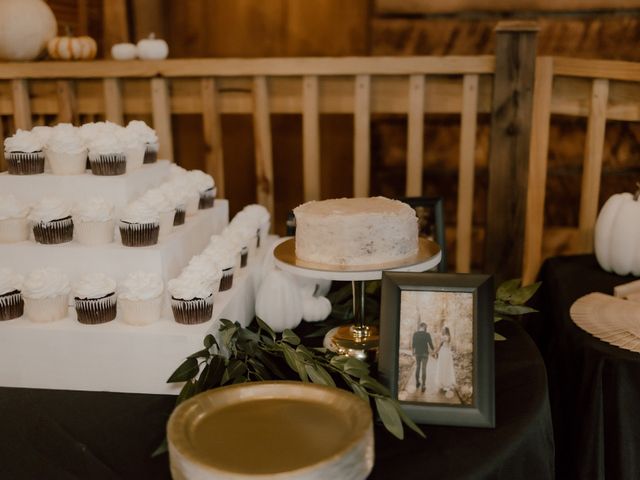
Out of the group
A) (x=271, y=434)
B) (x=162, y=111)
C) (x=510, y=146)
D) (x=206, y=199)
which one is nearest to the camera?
(x=271, y=434)

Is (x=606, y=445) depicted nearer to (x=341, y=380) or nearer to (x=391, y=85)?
(x=341, y=380)

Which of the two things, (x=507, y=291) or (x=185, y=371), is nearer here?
(x=185, y=371)

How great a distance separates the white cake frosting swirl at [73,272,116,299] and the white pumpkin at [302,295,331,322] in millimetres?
446

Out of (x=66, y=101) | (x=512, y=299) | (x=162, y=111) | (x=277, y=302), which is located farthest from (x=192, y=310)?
(x=66, y=101)

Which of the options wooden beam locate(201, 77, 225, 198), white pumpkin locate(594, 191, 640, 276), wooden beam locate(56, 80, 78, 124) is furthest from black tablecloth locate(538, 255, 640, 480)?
wooden beam locate(56, 80, 78, 124)

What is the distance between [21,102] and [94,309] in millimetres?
1702

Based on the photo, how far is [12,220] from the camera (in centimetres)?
143

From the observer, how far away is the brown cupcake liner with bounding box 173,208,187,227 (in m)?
1.59

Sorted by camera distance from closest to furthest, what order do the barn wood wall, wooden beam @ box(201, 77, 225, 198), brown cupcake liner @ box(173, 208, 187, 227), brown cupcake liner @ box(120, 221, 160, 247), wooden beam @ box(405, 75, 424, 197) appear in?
brown cupcake liner @ box(120, 221, 160, 247)
brown cupcake liner @ box(173, 208, 187, 227)
wooden beam @ box(405, 75, 424, 197)
wooden beam @ box(201, 77, 225, 198)
the barn wood wall

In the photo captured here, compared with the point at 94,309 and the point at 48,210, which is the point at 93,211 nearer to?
the point at 48,210

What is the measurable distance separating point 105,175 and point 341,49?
2648 mm

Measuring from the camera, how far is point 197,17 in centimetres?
403

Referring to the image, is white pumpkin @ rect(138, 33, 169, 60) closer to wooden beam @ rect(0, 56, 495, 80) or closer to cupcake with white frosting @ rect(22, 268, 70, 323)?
wooden beam @ rect(0, 56, 495, 80)

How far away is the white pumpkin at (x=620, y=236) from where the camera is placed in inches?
75.4
